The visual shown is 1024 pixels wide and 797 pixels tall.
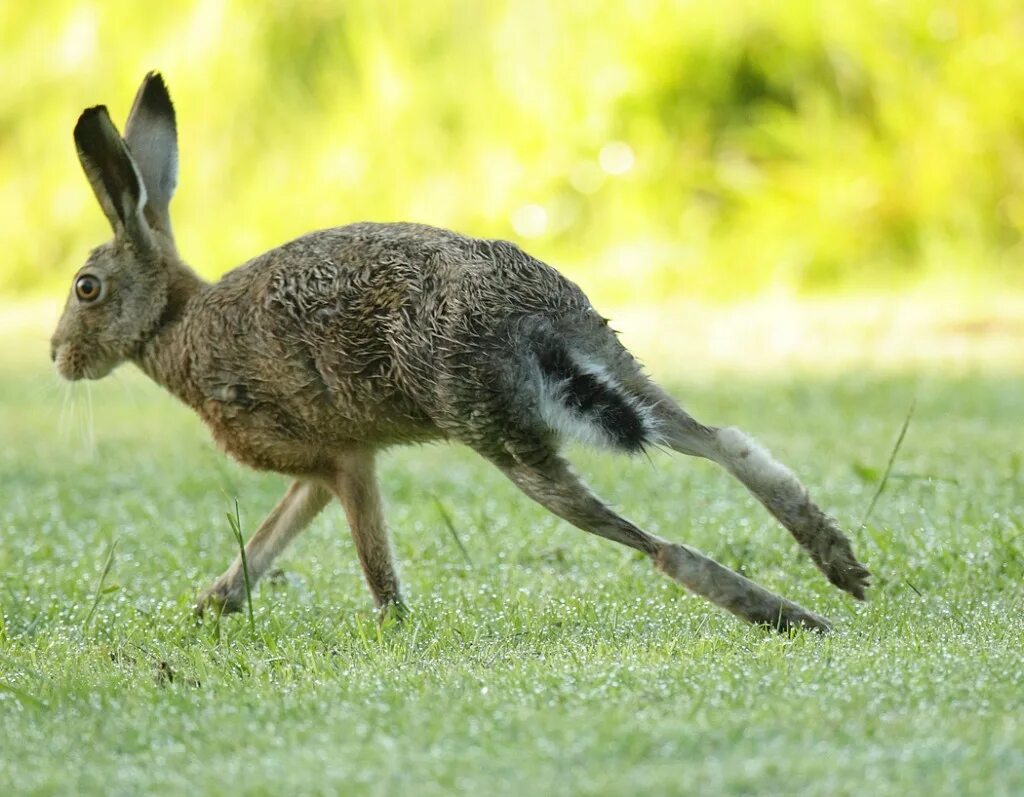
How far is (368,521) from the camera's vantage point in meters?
4.50

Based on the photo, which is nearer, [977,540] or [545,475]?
[545,475]

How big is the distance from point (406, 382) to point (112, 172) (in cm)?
133

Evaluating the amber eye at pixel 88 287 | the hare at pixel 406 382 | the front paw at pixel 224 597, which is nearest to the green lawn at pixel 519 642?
the front paw at pixel 224 597

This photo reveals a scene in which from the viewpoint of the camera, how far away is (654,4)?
11203 millimetres

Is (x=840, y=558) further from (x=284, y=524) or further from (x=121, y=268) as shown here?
(x=121, y=268)

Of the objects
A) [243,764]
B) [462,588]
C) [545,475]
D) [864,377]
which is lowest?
[243,764]

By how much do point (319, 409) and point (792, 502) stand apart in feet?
4.12

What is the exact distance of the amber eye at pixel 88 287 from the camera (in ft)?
16.7

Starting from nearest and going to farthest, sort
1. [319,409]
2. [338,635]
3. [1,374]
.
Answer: [338,635], [319,409], [1,374]

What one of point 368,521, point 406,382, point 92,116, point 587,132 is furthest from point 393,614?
point 587,132

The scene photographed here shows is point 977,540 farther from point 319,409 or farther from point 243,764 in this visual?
point 243,764

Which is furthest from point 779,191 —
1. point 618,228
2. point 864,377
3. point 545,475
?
point 545,475

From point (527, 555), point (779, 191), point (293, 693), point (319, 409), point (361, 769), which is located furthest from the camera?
point (779, 191)

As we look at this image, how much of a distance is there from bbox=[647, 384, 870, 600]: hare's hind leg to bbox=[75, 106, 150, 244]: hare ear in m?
1.76
